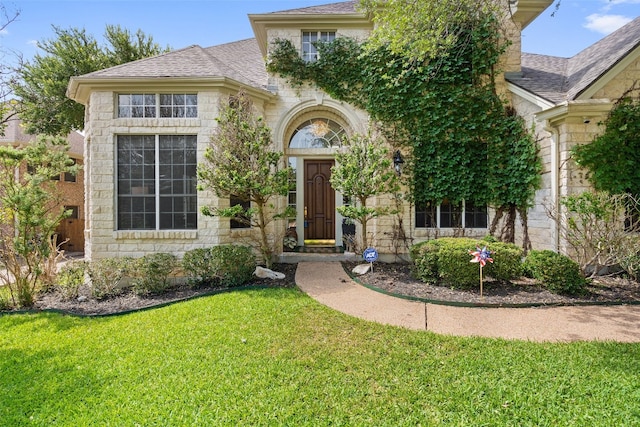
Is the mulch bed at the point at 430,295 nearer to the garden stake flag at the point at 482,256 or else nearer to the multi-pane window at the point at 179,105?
the garden stake flag at the point at 482,256

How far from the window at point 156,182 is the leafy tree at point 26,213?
133 cm

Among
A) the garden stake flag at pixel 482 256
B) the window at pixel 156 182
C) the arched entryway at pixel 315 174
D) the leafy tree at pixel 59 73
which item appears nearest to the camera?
the garden stake flag at pixel 482 256

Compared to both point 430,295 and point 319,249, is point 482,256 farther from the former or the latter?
point 319,249

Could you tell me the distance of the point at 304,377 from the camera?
3121 millimetres

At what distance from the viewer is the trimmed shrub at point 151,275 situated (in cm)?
632

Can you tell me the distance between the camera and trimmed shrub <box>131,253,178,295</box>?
6.32m

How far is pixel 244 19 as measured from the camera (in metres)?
8.80

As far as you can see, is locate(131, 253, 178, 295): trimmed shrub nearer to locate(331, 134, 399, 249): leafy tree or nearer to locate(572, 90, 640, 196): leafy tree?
locate(331, 134, 399, 249): leafy tree

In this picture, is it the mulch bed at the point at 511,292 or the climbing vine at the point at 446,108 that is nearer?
the mulch bed at the point at 511,292

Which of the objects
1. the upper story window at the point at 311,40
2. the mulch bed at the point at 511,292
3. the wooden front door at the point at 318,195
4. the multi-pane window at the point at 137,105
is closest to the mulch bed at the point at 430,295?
the mulch bed at the point at 511,292

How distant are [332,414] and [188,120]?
7212 mm

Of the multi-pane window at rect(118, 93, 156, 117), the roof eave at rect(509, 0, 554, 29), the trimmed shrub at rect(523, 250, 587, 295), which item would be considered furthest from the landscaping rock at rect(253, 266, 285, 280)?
the roof eave at rect(509, 0, 554, 29)

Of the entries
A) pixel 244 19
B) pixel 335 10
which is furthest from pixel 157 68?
pixel 335 10

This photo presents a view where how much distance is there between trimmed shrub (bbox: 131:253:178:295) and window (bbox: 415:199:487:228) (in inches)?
267
